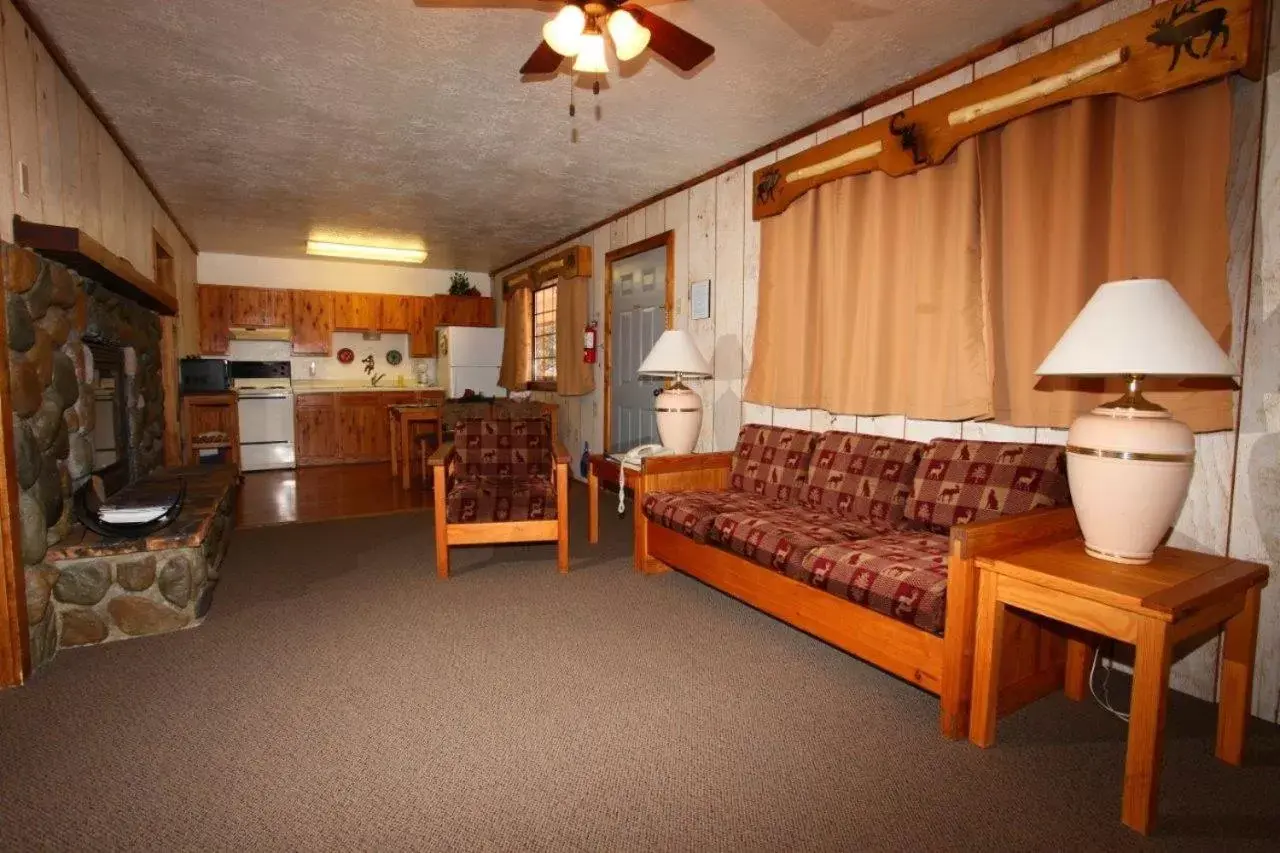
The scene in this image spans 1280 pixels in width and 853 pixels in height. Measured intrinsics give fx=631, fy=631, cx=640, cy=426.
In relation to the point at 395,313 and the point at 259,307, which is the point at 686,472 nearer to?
the point at 395,313

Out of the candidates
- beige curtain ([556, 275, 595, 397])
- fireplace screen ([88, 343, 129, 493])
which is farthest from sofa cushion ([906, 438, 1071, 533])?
beige curtain ([556, 275, 595, 397])

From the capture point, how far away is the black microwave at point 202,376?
5891mm

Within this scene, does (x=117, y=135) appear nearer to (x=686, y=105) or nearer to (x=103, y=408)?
(x=103, y=408)

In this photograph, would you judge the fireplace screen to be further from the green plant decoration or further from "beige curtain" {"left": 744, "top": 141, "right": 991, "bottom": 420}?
the green plant decoration

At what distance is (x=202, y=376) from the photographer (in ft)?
19.6

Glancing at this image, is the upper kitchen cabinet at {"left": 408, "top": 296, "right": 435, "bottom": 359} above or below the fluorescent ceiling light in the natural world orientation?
below

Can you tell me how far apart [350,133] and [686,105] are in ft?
6.12

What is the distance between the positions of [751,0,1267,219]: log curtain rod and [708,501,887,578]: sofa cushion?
1.58 meters

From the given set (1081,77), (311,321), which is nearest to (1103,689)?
(1081,77)

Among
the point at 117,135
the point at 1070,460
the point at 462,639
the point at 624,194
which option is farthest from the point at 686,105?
the point at 117,135

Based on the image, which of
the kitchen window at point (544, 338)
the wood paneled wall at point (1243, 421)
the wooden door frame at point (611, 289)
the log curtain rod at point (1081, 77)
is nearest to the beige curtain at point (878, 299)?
the log curtain rod at point (1081, 77)

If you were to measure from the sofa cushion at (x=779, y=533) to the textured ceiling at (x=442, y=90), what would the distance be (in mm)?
1938

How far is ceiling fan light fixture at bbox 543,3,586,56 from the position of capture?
1.89 meters

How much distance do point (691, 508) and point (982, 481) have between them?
1.20m
